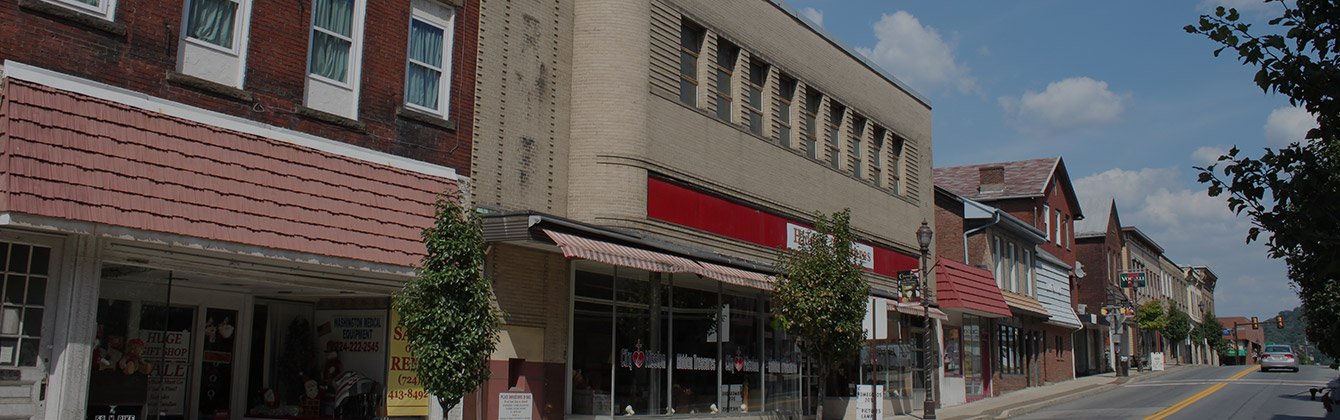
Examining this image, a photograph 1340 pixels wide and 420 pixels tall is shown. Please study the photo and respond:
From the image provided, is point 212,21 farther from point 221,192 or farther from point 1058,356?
point 1058,356

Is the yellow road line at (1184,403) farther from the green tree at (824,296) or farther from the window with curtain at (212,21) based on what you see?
the window with curtain at (212,21)

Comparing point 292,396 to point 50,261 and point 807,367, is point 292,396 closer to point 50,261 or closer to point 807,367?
point 50,261

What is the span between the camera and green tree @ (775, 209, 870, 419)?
1920 cm

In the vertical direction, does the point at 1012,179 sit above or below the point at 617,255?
above

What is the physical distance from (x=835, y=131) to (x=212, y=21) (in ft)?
53.8

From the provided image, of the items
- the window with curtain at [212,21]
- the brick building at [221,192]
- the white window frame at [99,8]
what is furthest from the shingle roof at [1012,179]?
the white window frame at [99,8]

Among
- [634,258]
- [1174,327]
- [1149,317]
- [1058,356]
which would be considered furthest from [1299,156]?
[1174,327]

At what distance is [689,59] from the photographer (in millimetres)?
20156

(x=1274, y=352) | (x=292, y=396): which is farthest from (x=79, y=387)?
(x=1274, y=352)

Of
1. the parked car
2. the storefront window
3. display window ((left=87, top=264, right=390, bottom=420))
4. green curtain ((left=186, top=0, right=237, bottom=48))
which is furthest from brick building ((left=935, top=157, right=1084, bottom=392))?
green curtain ((left=186, top=0, right=237, bottom=48))

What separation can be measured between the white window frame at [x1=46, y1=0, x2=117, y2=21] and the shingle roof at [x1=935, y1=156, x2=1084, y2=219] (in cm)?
3861

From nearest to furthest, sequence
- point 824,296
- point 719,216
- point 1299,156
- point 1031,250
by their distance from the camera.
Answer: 1. point 1299,156
2. point 824,296
3. point 719,216
4. point 1031,250

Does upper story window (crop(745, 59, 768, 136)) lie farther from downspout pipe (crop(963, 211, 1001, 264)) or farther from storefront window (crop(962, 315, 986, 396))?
downspout pipe (crop(963, 211, 1001, 264))

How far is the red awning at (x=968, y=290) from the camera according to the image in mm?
29469
